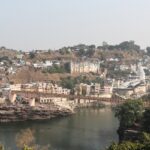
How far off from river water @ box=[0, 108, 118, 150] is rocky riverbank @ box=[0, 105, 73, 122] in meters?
0.88

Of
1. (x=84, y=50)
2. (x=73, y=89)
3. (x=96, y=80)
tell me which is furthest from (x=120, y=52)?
(x=73, y=89)

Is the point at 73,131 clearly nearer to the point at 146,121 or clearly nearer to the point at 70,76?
the point at 146,121

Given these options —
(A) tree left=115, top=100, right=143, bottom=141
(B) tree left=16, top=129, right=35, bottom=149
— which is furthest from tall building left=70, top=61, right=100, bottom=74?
(B) tree left=16, top=129, right=35, bottom=149

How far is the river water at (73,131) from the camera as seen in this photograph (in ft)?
60.5

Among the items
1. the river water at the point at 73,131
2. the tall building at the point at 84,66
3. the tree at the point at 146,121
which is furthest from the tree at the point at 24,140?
the tall building at the point at 84,66

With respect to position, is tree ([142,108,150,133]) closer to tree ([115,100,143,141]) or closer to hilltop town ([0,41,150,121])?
tree ([115,100,143,141])

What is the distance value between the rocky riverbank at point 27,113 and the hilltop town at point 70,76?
38 centimetres

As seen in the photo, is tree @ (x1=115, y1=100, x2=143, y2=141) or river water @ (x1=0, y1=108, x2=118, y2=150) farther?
tree @ (x1=115, y1=100, x2=143, y2=141)

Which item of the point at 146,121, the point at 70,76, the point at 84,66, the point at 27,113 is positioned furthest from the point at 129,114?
the point at 84,66

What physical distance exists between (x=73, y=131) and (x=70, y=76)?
18.8 m

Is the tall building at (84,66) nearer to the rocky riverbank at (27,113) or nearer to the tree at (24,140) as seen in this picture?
the rocky riverbank at (27,113)

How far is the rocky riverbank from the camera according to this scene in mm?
26297

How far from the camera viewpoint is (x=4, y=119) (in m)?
26.0

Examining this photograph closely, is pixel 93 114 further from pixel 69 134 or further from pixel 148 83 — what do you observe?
pixel 148 83
